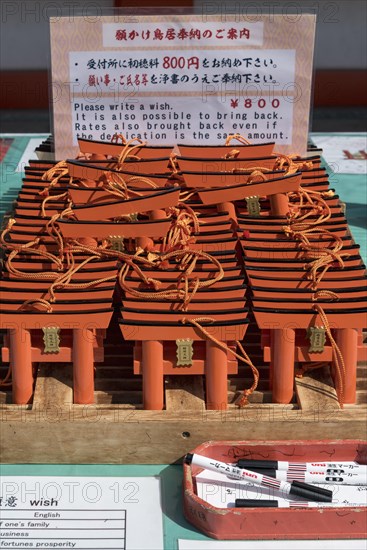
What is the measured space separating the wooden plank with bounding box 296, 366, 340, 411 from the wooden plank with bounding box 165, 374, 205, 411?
0.52 meters

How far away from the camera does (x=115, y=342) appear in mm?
4996

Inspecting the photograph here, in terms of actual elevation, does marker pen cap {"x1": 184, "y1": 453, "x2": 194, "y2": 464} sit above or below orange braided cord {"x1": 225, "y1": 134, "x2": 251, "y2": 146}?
below

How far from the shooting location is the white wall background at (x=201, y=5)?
1267 cm

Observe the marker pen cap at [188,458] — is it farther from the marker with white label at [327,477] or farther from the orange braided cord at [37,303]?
the orange braided cord at [37,303]

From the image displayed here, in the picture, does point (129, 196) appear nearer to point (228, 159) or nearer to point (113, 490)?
point (228, 159)

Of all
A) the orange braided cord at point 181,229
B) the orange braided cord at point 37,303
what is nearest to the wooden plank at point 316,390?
the orange braided cord at point 181,229

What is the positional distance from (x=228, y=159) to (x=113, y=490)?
2.67 m

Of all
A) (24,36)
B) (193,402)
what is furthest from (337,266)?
(24,36)

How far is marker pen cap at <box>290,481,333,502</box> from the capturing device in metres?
4.05

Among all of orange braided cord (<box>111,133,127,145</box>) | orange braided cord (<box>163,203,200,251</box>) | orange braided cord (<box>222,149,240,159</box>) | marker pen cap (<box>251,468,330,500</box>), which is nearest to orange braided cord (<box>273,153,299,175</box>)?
orange braided cord (<box>222,149,240,159</box>)

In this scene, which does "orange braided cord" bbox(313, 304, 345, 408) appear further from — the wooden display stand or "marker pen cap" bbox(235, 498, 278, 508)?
"marker pen cap" bbox(235, 498, 278, 508)

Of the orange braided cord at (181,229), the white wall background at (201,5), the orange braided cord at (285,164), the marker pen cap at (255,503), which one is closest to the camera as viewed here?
the marker pen cap at (255,503)

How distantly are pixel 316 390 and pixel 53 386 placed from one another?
140 centimetres

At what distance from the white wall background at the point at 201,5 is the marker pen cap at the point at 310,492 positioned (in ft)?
31.7
